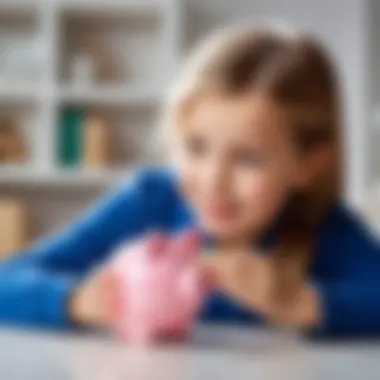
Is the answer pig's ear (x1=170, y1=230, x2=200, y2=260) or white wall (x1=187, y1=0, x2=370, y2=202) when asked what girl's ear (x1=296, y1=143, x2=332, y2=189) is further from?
white wall (x1=187, y1=0, x2=370, y2=202)

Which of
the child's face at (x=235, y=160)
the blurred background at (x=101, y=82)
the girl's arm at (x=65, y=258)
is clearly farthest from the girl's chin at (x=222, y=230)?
the blurred background at (x=101, y=82)

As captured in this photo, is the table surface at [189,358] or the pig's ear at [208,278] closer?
the table surface at [189,358]

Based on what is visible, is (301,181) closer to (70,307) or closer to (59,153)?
(70,307)

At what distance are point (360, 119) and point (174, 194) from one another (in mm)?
1582

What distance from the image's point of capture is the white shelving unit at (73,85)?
2.36 meters

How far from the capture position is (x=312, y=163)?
0.70 m

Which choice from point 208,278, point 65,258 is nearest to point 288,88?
point 208,278

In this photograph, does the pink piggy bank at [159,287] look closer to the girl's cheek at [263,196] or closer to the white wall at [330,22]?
the girl's cheek at [263,196]

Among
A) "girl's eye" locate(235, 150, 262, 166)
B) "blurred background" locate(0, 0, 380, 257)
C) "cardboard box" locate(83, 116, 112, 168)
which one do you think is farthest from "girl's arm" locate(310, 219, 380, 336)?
"cardboard box" locate(83, 116, 112, 168)

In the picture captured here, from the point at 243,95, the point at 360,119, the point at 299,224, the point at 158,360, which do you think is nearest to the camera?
the point at 158,360

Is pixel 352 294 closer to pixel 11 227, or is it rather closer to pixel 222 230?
pixel 222 230

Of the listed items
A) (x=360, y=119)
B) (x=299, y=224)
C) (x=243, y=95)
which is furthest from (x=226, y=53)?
(x=360, y=119)

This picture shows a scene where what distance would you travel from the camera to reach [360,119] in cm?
232

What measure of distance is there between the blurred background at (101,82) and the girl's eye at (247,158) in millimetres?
1686
